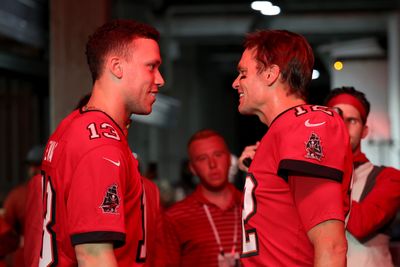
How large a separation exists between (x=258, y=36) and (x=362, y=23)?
25.2ft

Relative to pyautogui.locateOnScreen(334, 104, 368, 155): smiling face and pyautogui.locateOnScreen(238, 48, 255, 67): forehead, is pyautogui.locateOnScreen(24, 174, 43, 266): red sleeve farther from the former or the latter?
pyautogui.locateOnScreen(334, 104, 368, 155): smiling face

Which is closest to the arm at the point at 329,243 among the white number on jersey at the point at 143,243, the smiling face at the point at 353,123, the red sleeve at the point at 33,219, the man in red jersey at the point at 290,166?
the man in red jersey at the point at 290,166

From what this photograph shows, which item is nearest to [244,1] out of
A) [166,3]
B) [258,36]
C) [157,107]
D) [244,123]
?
[166,3]

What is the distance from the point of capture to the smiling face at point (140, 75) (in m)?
2.81

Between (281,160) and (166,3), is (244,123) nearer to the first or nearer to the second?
(166,3)

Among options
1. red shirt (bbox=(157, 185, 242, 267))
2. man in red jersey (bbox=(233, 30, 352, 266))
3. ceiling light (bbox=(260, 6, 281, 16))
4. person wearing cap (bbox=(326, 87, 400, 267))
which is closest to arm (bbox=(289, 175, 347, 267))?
man in red jersey (bbox=(233, 30, 352, 266))

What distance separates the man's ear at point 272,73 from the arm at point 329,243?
1.72 feet

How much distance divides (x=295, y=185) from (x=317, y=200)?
91 millimetres

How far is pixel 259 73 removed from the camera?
2842 mm

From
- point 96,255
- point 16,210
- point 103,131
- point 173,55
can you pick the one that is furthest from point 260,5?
point 96,255

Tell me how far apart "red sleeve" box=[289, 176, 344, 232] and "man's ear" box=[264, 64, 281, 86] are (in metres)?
0.37

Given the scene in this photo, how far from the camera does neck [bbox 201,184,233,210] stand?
15.0 feet

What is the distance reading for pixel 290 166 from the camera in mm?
2562

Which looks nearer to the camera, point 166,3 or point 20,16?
point 20,16
